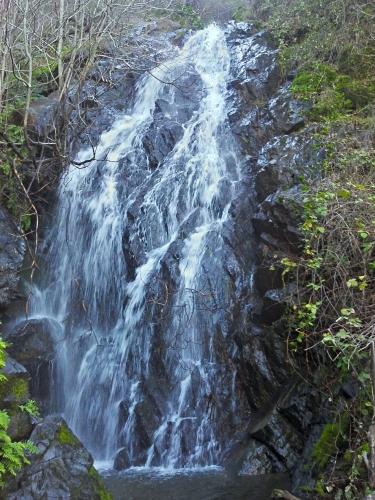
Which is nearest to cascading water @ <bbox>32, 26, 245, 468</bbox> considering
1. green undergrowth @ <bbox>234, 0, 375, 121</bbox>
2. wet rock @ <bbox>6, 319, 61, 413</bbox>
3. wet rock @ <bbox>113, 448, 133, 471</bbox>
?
wet rock @ <bbox>113, 448, 133, 471</bbox>

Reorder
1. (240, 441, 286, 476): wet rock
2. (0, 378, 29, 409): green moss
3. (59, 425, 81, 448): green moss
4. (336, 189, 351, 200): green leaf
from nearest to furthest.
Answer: (0, 378, 29, 409): green moss → (59, 425, 81, 448): green moss → (336, 189, 351, 200): green leaf → (240, 441, 286, 476): wet rock

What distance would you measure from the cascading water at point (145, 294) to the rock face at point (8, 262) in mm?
796

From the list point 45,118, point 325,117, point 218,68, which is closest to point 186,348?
point 325,117

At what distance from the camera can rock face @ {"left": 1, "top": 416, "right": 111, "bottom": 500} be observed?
18.0 feet

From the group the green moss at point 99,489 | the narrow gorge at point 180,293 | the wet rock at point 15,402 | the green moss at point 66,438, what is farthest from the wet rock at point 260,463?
Result: the wet rock at point 15,402

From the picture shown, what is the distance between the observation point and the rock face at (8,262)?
1020 centimetres

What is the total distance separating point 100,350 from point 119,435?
1729mm

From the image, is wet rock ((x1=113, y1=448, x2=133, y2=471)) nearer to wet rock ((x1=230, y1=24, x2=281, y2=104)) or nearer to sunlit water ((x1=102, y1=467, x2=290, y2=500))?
sunlit water ((x1=102, y1=467, x2=290, y2=500))

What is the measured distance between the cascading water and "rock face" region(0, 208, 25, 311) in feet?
2.61

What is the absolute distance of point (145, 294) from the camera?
957 cm

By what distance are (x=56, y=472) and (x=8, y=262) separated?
562cm

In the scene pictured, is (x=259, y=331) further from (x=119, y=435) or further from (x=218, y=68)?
(x=218, y=68)

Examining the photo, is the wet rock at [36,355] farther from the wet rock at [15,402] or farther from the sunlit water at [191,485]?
the wet rock at [15,402]

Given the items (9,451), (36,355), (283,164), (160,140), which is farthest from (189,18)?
(9,451)
